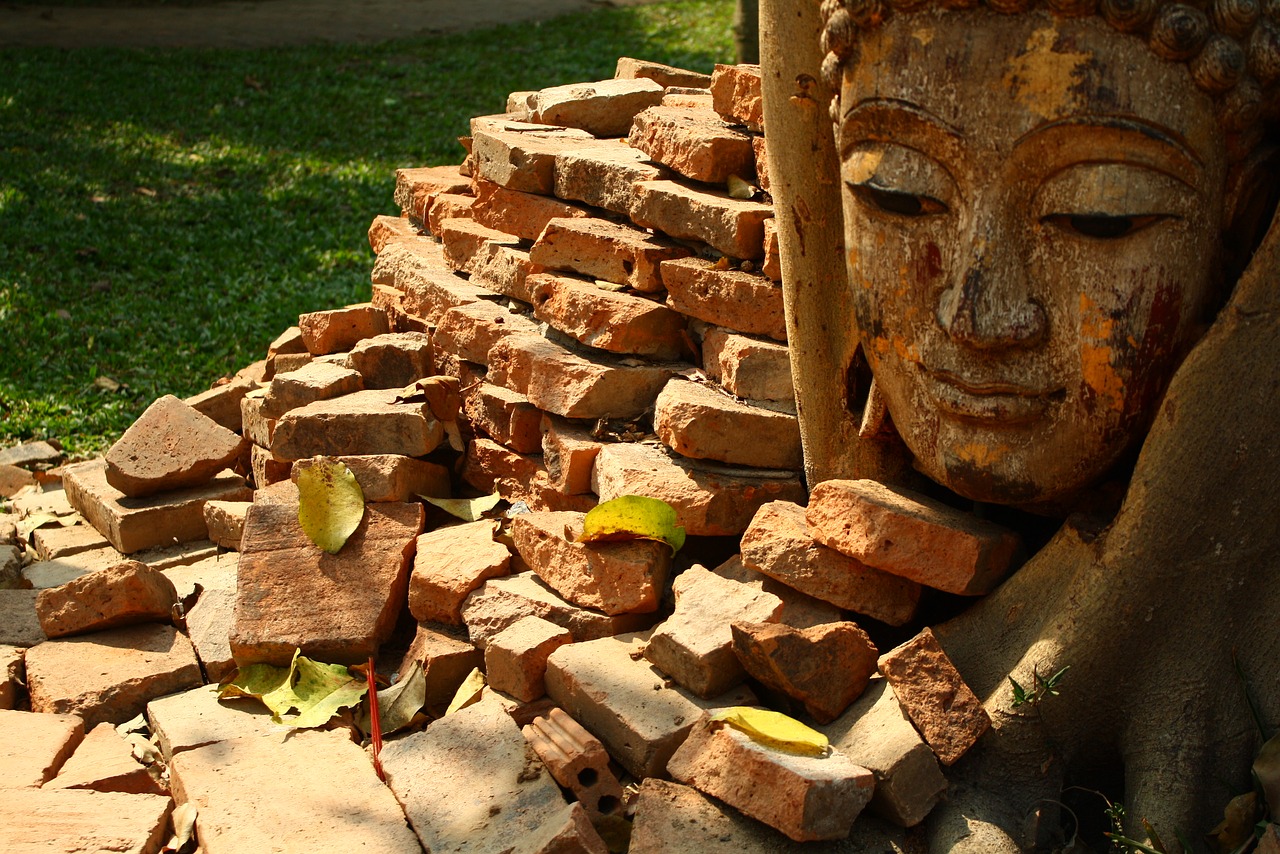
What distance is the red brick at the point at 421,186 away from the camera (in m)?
5.27

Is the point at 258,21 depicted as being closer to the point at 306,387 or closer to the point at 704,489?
the point at 306,387

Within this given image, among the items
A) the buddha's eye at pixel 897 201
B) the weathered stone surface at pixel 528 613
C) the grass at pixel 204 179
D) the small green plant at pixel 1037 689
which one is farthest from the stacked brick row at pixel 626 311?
the grass at pixel 204 179

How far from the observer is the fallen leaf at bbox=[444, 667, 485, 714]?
126 inches

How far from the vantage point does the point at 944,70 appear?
2.49 m

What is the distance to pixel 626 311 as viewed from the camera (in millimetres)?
3742

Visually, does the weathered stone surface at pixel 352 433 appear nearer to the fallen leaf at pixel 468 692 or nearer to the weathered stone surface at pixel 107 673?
the weathered stone surface at pixel 107 673

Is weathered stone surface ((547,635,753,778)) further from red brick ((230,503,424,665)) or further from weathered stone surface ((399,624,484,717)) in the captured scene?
red brick ((230,503,424,665))

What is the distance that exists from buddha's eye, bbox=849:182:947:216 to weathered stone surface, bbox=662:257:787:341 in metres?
0.77

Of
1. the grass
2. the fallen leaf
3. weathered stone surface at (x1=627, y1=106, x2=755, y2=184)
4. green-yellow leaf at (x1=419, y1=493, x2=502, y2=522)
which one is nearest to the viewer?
the fallen leaf

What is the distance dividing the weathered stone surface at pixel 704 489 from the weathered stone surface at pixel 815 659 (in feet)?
1.99

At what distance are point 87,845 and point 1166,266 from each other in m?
2.48

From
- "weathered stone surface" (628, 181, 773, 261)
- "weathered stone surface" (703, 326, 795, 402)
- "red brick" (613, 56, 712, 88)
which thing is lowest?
"weathered stone surface" (703, 326, 795, 402)

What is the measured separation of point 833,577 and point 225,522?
7.27 ft

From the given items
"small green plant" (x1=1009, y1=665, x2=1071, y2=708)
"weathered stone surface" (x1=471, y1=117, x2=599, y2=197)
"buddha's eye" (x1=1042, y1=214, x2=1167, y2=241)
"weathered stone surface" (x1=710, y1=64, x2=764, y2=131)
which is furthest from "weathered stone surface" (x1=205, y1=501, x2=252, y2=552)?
"buddha's eye" (x1=1042, y1=214, x2=1167, y2=241)
